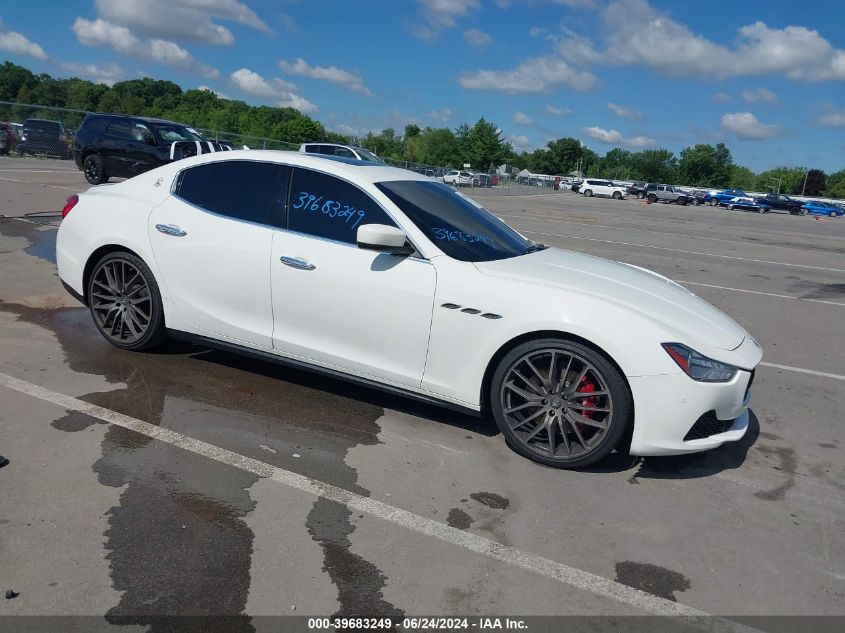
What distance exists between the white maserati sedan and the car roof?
0.02m

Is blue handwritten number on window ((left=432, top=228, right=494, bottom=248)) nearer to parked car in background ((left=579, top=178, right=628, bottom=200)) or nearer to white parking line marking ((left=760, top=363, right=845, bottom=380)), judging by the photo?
white parking line marking ((left=760, top=363, right=845, bottom=380))

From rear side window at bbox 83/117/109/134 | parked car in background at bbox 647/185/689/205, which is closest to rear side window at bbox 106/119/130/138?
rear side window at bbox 83/117/109/134

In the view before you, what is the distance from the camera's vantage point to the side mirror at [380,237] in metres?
4.03

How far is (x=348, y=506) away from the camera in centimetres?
339

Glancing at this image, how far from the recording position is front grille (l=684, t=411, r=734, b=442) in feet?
12.4

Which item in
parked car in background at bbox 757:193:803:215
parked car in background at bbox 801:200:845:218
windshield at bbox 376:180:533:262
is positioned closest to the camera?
windshield at bbox 376:180:533:262

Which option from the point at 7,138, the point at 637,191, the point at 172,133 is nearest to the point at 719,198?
the point at 637,191

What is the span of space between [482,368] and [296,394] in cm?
146

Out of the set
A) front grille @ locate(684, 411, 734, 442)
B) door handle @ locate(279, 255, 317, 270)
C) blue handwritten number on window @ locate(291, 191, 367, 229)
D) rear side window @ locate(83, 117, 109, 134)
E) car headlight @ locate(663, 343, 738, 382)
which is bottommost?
front grille @ locate(684, 411, 734, 442)

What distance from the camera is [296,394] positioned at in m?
4.79

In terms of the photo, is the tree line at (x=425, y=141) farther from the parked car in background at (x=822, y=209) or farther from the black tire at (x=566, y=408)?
the black tire at (x=566, y=408)

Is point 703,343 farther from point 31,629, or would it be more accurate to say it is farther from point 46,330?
point 46,330

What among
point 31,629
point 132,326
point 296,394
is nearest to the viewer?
point 31,629

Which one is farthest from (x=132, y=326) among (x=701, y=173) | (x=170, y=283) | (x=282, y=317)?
(x=701, y=173)
